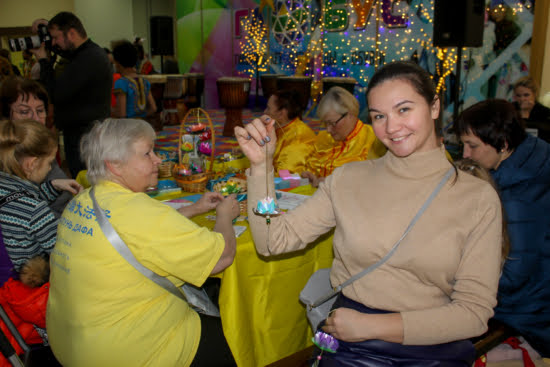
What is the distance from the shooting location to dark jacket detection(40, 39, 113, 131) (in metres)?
3.63

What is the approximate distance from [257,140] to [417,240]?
22.6 inches

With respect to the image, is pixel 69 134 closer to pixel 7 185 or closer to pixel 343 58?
pixel 7 185

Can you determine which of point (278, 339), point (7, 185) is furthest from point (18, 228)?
point (278, 339)

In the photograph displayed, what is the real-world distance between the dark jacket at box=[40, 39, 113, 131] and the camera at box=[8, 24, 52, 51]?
6.8 inches

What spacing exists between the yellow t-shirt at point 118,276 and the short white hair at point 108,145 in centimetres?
9

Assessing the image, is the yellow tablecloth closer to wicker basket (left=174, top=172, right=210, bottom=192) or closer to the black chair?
wicker basket (left=174, top=172, right=210, bottom=192)

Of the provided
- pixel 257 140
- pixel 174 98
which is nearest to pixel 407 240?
pixel 257 140

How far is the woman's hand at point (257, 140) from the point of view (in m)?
1.37

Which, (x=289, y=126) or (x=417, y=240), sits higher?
(x=289, y=126)

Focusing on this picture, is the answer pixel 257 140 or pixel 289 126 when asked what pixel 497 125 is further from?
pixel 289 126

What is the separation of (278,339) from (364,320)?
0.87 meters

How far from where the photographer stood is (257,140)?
1368 millimetres

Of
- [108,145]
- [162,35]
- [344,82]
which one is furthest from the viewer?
[162,35]

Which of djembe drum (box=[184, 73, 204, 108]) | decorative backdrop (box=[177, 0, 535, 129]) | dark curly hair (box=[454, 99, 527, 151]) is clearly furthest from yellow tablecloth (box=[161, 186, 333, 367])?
djembe drum (box=[184, 73, 204, 108])
